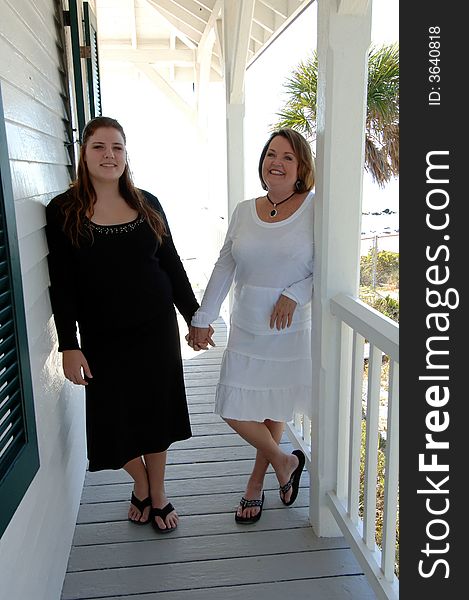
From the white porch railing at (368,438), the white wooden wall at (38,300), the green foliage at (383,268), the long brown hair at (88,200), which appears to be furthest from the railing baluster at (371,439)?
the green foliage at (383,268)

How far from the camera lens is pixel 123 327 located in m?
2.15

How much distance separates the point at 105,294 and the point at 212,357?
2.47 meters

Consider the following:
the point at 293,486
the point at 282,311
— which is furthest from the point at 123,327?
the point at 293,486

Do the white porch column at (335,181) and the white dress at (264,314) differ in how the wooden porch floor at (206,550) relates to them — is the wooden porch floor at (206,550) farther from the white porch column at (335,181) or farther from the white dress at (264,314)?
the white dress at (264,314)

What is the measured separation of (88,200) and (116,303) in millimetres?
370

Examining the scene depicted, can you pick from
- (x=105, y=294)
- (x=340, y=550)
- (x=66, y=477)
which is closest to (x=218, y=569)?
(x=340, y=550)

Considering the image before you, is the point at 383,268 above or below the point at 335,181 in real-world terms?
below

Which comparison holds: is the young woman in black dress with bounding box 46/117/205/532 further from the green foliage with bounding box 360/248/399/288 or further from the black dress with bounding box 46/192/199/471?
the green foliage with bounding box 360/248/399/288

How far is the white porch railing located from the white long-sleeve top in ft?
0.63

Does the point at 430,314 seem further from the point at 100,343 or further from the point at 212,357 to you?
the point at 212,357

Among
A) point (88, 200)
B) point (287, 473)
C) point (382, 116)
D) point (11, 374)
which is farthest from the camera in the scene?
point (382, 116)

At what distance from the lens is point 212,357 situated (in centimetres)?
451

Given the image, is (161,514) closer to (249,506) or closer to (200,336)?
(249,506)

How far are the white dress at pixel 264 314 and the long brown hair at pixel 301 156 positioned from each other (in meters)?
0.06
